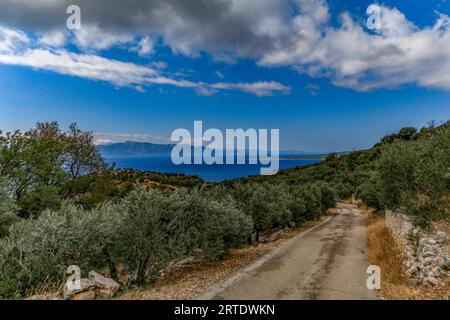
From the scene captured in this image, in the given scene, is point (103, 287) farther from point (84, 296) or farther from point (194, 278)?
point (194, 278)

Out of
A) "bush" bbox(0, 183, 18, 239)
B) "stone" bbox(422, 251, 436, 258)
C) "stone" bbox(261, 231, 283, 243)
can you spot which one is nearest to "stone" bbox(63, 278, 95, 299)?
"bush" bbox(0, 183, 18, 239)

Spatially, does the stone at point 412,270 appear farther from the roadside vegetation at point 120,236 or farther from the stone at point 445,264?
the roadside vegetation at point 120,236

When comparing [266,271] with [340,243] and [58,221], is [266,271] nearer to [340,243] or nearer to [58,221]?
[58,221]

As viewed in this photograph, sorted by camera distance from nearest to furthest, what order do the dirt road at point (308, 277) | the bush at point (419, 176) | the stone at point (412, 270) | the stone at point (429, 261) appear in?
1. the dirt road at point (308, 277)
2. the stone at point (429, 261)
3. the stone at point (412, 270)
4. the bush at point (419, 176)

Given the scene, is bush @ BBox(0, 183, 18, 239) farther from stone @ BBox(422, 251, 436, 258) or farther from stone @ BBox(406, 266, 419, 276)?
stone @ BBox(422, 251, 436, 258)

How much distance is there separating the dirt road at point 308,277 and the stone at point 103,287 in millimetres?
2956

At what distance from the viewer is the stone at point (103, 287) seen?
7.44 metres

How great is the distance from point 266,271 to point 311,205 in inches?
886

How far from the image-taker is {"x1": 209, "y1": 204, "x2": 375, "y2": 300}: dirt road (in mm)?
8242

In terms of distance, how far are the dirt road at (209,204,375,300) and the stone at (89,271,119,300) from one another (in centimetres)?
296

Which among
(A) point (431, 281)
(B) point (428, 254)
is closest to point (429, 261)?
(B) point (428, 254)

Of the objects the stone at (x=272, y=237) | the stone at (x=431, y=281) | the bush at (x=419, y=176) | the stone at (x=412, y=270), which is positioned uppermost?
the bush at (x=419, y=176)

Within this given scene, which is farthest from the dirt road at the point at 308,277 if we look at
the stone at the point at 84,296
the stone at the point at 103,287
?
the stone at the point at 84,296
